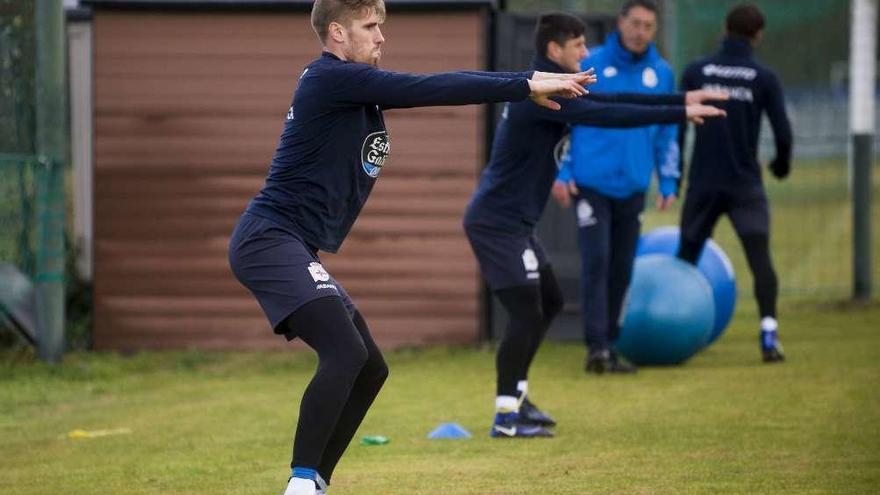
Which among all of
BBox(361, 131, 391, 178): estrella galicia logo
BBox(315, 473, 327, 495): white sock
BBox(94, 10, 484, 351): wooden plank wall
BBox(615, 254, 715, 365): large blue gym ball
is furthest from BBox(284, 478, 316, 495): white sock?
BBox(94, 10, 484, 351): wooden plank wall

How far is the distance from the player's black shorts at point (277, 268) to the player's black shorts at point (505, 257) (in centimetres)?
225

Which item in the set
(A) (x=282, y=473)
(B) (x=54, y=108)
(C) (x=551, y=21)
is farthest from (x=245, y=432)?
(B) (x=54, y=108)

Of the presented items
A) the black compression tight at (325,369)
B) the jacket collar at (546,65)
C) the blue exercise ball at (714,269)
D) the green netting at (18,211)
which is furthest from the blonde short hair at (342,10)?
the green netting at (18,211)

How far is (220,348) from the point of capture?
12.0 m

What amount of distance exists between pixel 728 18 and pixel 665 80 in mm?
753

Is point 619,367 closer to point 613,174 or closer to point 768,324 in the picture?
point 768,324

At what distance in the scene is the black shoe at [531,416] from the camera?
805 centimetres

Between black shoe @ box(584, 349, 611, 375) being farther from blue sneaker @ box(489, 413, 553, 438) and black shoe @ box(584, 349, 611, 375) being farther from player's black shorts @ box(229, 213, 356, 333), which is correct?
player's black shorts @ box(229, 213, 356, 333)

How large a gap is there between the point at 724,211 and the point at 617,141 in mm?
1211

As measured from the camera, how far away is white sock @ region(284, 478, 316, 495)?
17.8ft

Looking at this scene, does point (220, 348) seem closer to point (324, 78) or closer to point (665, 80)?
point (665, 80)

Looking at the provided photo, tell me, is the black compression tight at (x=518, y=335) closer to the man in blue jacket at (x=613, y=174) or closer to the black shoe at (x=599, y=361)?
the man in blue jacket at (x=613, y=174)

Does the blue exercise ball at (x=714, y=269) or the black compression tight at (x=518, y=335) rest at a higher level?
the black compression tight at (x=518, y=335)

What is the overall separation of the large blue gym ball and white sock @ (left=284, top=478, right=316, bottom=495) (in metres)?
5.33
